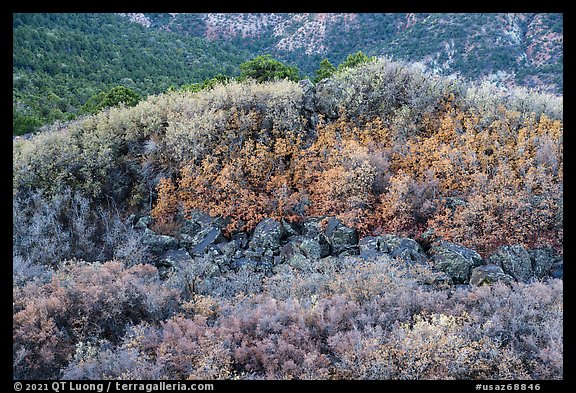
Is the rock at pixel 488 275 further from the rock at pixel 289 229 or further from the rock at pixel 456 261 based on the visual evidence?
the rock at pixel 289 229

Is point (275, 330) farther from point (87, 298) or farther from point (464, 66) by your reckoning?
point (464, 66)

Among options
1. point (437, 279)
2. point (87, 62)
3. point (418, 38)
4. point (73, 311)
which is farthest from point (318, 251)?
point (418, 38)

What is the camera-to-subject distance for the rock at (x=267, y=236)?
843 cm

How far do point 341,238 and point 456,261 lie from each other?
226cm

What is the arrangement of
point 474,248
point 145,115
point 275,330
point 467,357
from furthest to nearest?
point 145,115
point 474,248
point 275,330
point 467,357

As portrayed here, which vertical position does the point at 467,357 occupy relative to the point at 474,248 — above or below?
above

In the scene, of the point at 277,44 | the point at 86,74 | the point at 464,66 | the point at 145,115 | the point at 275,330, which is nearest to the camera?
the point at 275,330

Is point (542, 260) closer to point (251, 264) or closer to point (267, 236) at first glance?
point (267, 236)

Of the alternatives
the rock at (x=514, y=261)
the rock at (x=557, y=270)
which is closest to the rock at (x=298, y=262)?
the rock at (x=514, y=261)

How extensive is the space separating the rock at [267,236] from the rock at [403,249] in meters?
2.12

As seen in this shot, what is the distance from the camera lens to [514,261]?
7.11 meters

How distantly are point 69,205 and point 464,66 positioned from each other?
3451cm

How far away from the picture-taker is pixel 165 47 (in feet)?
121
